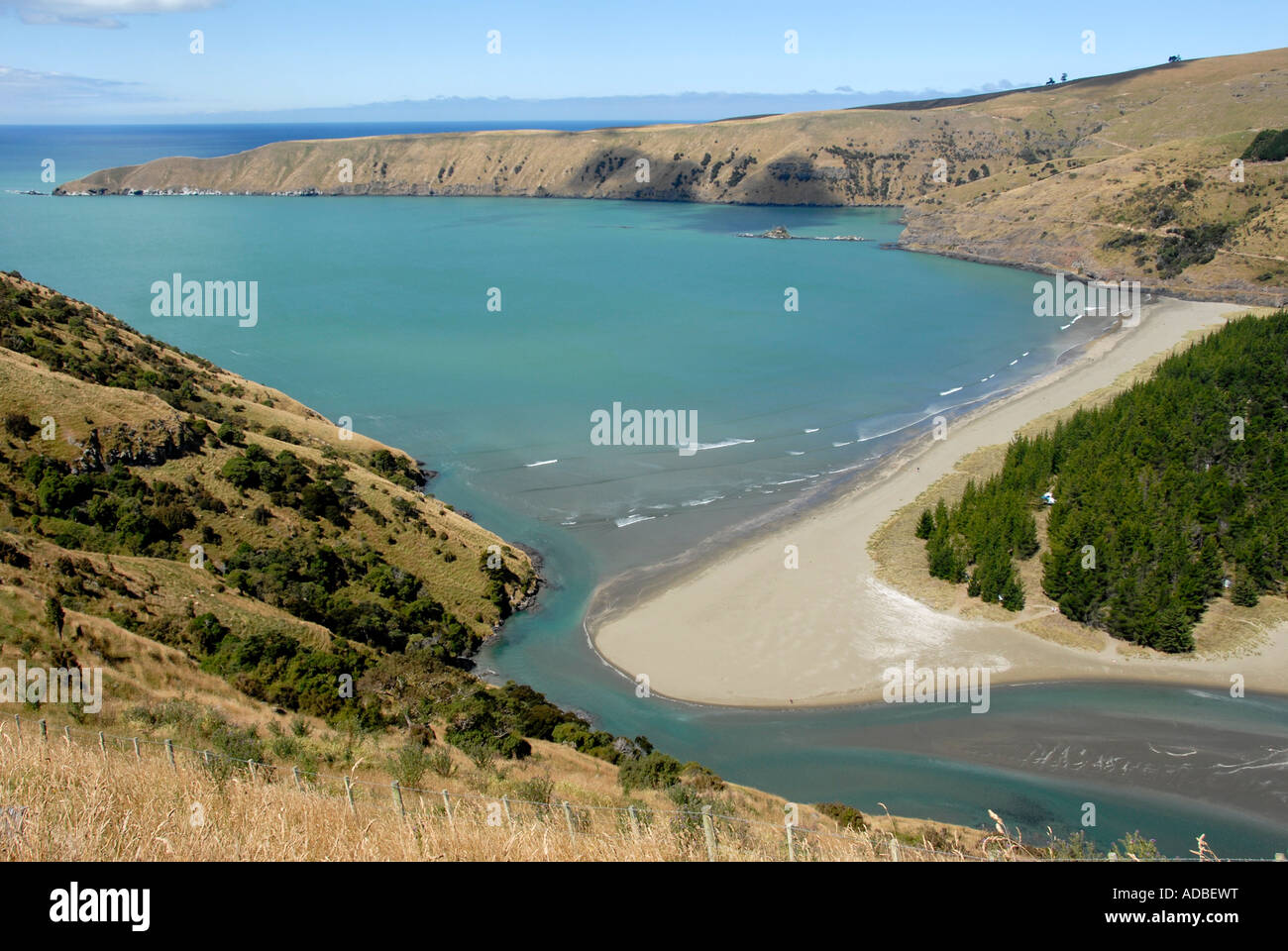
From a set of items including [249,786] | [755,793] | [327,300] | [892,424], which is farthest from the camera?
[327,300]

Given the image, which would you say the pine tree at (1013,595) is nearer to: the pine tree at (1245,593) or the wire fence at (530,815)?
the pine tree at (1245,593)

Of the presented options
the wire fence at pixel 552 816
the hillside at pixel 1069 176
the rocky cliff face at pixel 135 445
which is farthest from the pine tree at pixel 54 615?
the hillside at pixel 1069 176

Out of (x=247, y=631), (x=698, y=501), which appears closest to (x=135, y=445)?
(x=247, y=631)

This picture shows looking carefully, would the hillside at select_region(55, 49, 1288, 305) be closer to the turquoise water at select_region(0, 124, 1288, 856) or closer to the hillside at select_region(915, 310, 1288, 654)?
the turquoise water at select_region(0, 124, 1288, 856)

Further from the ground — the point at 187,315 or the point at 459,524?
the point at 187,315

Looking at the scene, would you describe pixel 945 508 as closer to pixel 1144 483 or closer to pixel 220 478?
pixel 1144 483

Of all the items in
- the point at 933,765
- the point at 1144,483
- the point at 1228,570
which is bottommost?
the point at 933,765

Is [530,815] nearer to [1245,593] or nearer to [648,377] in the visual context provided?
[1245,593]

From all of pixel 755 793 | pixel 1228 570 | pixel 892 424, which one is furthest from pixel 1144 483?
pixel 755 793

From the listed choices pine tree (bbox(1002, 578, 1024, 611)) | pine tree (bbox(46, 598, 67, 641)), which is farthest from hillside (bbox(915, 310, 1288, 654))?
pine tree (bbox(46, 598, 67, 641))
